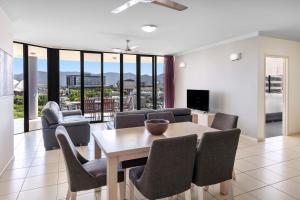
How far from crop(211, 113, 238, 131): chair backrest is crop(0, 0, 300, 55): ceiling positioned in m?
1.61

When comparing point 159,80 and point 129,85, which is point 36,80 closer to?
point 129,85

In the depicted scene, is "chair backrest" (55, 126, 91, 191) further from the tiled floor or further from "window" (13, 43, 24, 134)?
"window" (13, 43, 24, 134)

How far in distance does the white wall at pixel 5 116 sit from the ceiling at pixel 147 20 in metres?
0.25

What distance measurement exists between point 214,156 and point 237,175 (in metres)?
1.38

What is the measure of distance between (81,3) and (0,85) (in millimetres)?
1658

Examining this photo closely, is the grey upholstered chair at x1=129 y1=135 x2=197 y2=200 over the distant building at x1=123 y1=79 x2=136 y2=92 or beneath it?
beneath

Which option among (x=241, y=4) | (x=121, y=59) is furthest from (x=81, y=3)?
(x=121, y=59)

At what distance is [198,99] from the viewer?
614 cm

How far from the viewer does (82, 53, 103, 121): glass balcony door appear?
705cm

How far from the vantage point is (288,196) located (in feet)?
8.00

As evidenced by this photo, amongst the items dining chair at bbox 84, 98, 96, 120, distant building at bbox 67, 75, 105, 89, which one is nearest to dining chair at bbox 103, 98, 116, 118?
dining chair at bbox 84, 98, 96, 120

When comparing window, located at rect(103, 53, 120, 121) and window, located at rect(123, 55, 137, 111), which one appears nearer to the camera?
window, located at rect(103, 53, 120, 121)

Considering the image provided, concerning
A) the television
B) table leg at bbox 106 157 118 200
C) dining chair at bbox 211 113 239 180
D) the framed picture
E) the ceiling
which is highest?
the ceiling

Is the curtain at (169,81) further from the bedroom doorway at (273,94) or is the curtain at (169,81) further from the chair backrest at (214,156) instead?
the chair backrest at (214,156)
